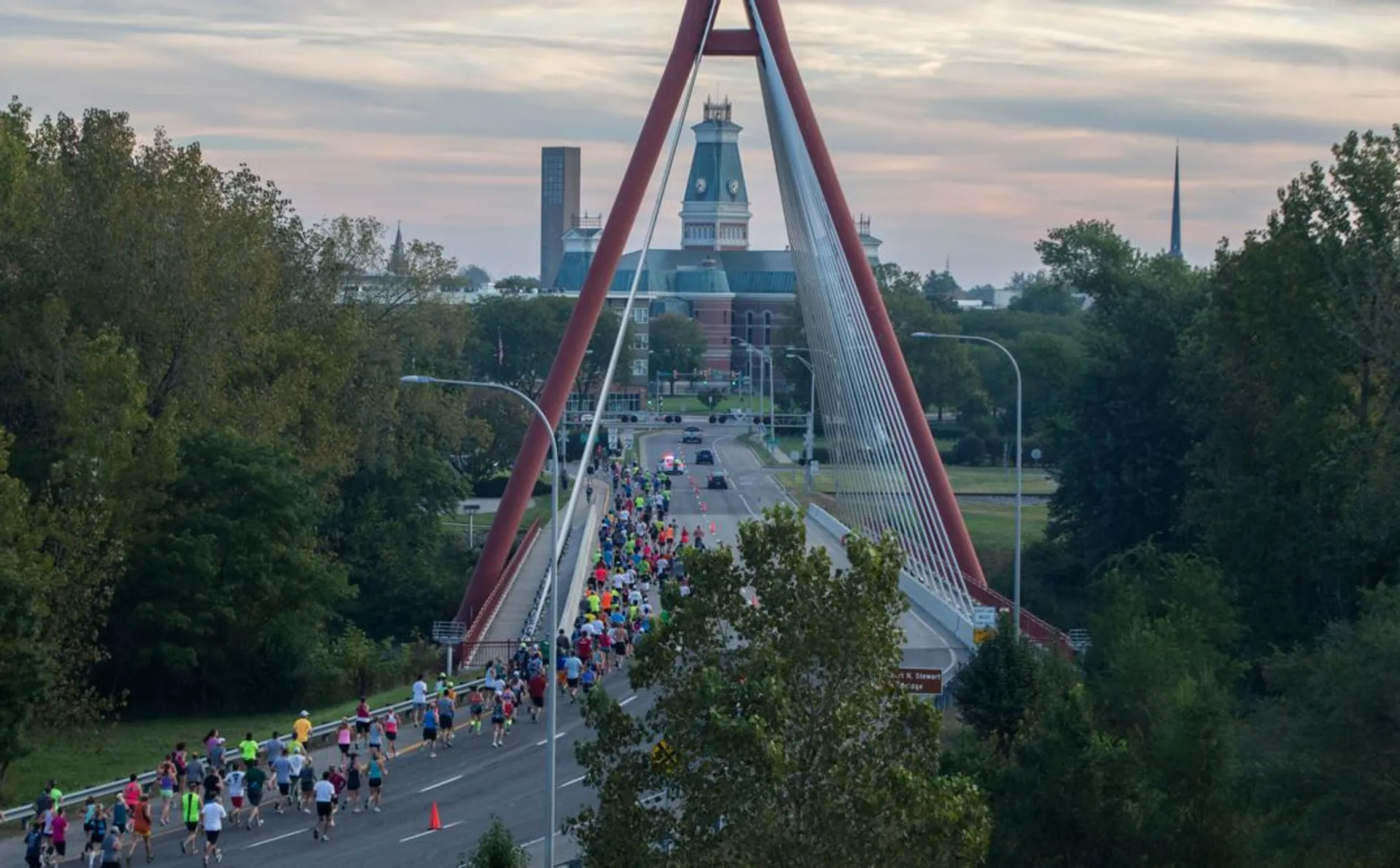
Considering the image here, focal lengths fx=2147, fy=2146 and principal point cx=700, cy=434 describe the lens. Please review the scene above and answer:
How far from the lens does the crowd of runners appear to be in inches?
985

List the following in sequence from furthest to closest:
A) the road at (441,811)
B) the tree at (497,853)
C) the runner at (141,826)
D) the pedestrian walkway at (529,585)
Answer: the pedestrian walkway at (529,585) < the road at (441,811) < the runner at (141,826) < the tree at (497,853)

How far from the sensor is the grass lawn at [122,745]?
105ft

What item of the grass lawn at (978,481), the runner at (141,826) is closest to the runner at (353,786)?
the runner at (141,826)

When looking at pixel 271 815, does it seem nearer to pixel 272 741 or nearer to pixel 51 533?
pixel 272 741

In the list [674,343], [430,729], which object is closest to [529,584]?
[430,729]

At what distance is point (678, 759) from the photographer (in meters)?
16.7

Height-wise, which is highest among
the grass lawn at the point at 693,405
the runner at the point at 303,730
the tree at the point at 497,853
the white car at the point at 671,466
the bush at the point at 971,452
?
the tree at the point at 497,853

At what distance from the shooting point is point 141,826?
2519cm

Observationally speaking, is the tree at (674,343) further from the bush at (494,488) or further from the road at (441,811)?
the road at (441,811)

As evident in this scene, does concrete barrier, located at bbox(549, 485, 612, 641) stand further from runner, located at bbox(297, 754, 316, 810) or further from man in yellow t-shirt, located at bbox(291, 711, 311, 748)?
runner, located at bbox(297, 754, 316, 810)

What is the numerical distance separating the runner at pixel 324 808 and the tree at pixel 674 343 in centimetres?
13358

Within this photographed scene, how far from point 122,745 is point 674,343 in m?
126

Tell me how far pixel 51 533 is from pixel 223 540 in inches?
230

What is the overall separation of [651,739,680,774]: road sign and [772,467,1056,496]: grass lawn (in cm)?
6490
